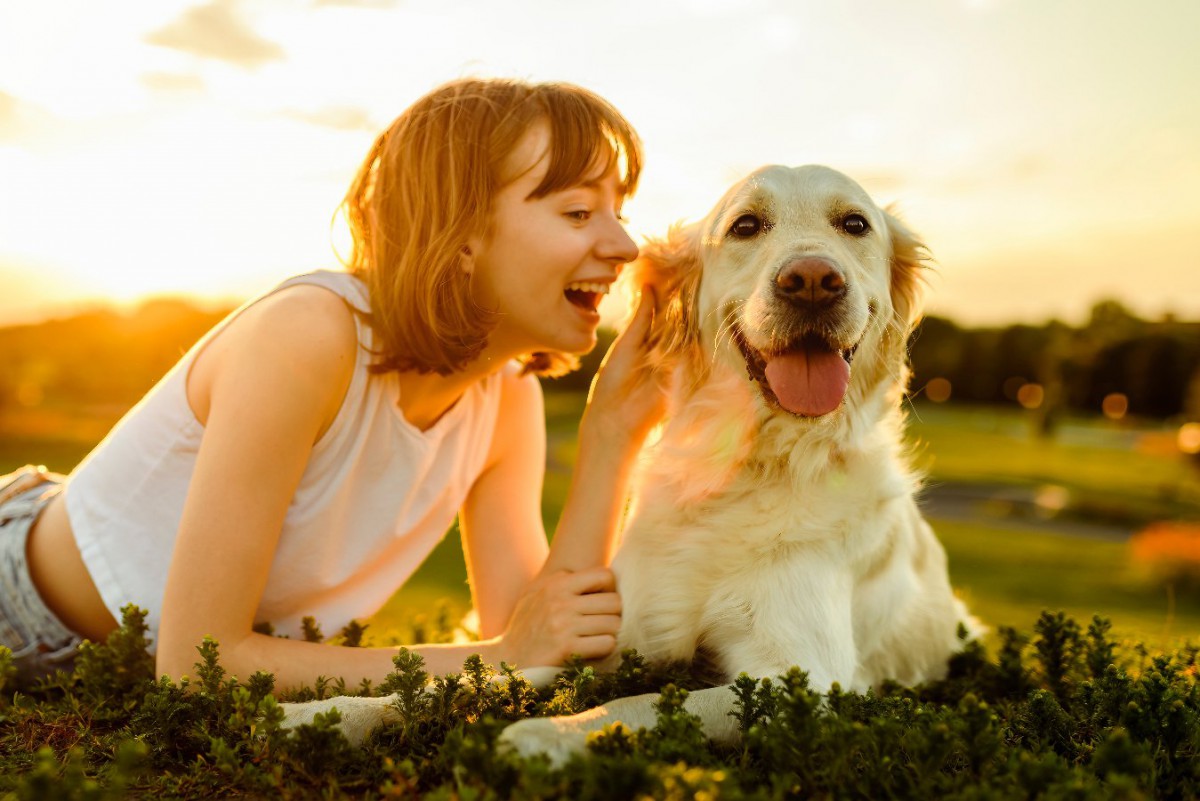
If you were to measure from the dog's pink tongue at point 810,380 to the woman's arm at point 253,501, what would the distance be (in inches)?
54.9

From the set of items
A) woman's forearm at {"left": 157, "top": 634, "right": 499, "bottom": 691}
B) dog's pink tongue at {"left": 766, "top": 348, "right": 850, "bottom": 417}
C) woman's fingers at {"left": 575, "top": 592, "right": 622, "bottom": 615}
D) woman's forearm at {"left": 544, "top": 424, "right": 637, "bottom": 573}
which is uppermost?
dog's pink tongue at {"left": 766, "top": 348, "right": 850, "bottom": 417}

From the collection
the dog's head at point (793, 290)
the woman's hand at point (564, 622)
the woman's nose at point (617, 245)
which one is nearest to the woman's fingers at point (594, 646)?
the woman's hand at point (564, 622)

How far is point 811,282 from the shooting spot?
286 centimetres

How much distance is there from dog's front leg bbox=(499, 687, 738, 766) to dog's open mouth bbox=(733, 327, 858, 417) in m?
0.97

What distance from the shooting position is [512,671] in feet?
8.14

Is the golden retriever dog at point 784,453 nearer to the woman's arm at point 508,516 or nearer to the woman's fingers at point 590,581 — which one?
the woman's fingers at point 590,581

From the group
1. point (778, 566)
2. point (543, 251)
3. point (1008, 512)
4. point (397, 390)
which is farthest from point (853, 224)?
point (1008, 512)

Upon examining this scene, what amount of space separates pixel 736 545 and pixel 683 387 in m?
0.70

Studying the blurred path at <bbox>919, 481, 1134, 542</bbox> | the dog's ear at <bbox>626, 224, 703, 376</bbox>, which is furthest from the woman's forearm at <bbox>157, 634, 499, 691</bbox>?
the blurred path at <bbox>919, 481, 1134, 542</bbox>

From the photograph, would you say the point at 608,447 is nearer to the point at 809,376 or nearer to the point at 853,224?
the point at 809,376

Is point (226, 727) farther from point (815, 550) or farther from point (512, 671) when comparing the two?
point (815, 550)

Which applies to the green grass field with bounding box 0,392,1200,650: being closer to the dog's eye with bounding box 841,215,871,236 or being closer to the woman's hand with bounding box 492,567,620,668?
the dog's eye with bounding box 841,215,871,236

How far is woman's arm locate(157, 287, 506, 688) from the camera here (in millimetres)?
2799

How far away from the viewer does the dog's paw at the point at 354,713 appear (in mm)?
2324
